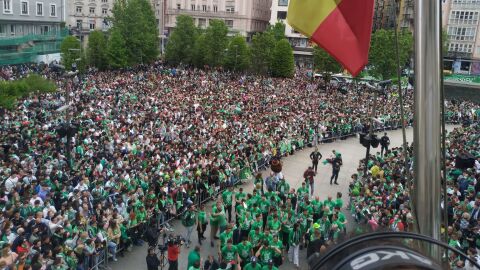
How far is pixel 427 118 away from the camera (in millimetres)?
2633

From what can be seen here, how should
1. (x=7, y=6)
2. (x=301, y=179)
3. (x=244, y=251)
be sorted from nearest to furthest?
(x=244, y=251) < (x=301, y=179) < (x=7, y=6)

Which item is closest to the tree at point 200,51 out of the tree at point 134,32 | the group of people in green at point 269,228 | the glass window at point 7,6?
the tree at point 134,32

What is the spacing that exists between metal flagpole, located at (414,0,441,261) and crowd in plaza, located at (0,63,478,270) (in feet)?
1.79

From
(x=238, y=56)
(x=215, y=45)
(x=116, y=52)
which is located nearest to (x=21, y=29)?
(x=116, y=52)

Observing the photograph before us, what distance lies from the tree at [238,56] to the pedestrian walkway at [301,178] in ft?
83.6

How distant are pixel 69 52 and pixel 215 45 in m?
18.6

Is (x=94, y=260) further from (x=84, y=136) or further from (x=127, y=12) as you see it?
(x=127, y=12)

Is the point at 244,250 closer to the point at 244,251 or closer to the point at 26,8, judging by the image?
the point at 244,251

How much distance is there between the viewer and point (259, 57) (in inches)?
2196

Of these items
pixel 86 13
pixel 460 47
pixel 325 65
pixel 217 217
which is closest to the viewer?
pixel 217 217

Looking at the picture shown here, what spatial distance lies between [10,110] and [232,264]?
59.4ft

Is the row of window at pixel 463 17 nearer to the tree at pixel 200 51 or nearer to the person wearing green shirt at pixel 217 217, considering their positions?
the tree at pixel 200 51

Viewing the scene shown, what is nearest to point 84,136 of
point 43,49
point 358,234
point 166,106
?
point 166,106

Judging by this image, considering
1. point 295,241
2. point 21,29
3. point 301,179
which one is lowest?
point 301,179
